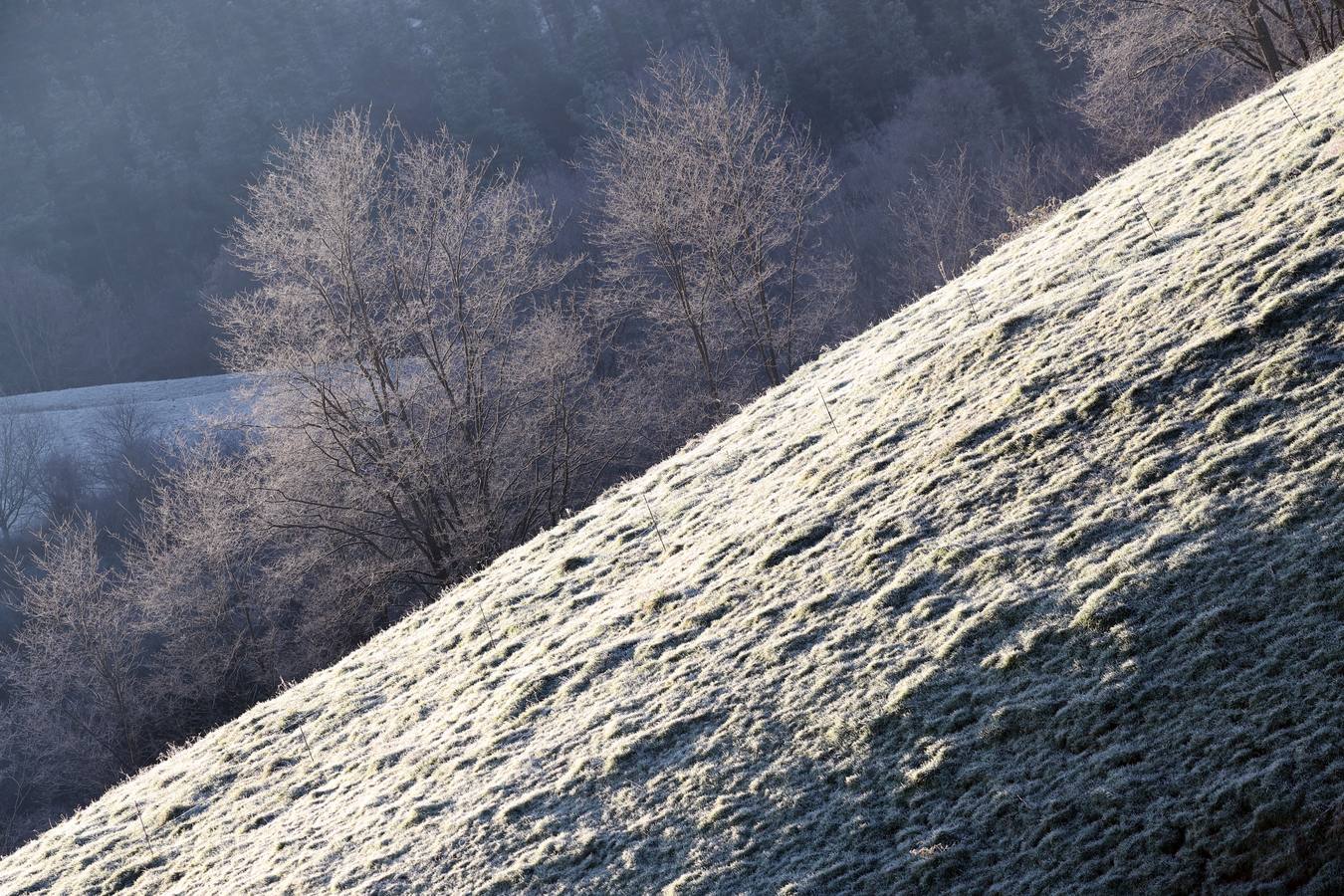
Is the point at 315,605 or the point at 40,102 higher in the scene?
the point at 40,102

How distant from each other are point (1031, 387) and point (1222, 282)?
180cm

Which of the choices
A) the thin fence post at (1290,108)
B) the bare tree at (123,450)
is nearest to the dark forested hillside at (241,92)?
the bare tree at (123,450)

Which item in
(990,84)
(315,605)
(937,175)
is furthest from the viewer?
(990,84)

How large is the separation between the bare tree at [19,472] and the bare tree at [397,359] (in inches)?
1238

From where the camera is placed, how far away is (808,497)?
35.7 ft

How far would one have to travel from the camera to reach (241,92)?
7694 centimetres

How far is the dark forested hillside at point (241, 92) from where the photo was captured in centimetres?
7162

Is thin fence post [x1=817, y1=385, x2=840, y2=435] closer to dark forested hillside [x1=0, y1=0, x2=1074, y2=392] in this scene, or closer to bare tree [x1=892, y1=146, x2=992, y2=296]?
bare tree [x1=892, y1=146, x2=992, y2=296]

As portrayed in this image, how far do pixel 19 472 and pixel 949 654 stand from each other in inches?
2251

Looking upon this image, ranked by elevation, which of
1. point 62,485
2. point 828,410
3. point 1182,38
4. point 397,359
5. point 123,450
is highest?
point 123,450

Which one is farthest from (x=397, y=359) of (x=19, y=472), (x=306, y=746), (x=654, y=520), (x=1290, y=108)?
(x=19, y=472)

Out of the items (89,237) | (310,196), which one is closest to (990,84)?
(310,196)

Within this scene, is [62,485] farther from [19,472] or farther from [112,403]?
[112,403]

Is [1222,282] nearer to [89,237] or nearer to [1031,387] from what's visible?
Answer: [1031,387]
